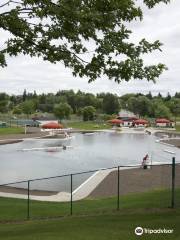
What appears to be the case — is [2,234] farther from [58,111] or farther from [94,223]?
Result: [58,111]

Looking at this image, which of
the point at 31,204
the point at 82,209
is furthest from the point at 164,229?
the point at 31,204

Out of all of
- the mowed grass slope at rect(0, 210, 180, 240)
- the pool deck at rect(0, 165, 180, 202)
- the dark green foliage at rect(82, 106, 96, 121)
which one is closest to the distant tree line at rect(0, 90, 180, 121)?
the dark green foliage at rect(82, 106, 96, 121)

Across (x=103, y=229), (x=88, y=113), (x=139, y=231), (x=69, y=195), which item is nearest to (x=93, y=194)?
(x=69, y=195)

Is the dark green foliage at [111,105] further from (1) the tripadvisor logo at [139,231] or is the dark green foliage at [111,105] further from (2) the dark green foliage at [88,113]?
(1) the tripadvisor logo at [139,231]

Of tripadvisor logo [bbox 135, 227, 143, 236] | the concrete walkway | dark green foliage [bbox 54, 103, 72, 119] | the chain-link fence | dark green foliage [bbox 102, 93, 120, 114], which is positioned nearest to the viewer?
tripadvisor logo [bbox 135, 227, 143, 236]

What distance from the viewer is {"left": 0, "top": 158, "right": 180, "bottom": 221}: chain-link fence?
60.6 ft

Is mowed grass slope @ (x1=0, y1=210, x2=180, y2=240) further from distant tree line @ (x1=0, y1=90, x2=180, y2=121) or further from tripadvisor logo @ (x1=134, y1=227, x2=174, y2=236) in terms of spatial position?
distant tree line @ (x1=0, y1=90, x2=180, y2=121)

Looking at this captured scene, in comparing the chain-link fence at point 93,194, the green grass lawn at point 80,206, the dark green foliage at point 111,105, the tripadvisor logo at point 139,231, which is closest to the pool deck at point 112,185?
the chain-link fence at point 93,194

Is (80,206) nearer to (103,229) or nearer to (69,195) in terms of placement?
(69,195)

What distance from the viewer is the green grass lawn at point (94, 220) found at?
11.5 metres

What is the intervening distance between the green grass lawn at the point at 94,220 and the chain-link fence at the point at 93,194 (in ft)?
0.14

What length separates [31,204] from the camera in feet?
68.2

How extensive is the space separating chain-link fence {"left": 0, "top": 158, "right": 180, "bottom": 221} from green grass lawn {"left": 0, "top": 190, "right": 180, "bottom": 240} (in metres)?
0.04

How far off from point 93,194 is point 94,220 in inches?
398
